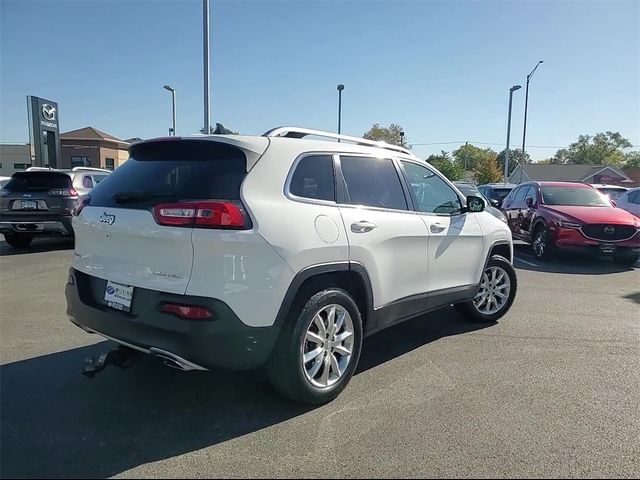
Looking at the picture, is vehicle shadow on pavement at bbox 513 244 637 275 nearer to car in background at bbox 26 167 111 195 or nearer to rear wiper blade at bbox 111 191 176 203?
rear wiper blade at bbox 111 191 176 203

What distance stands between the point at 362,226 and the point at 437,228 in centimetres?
110

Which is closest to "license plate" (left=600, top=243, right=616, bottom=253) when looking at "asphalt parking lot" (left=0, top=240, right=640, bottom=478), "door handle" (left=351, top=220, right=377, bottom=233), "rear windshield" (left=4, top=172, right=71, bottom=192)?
"asphalt parking lot" (left=0, top=240, right=640, bottom=478)

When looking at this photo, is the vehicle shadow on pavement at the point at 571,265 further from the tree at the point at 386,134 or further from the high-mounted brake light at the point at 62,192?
the tree at the point at 386,134

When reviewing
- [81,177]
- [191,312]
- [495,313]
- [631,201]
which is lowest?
[495,313]

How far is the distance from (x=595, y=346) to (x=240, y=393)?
3.52 meters

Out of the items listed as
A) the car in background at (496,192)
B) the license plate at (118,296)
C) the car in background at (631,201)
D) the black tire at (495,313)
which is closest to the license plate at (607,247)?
the car in background at (631,201)

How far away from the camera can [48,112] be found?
21.7m

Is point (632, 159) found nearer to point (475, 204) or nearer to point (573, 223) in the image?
point (573, 223)

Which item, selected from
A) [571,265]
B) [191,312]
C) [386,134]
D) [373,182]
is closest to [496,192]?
[571,265]

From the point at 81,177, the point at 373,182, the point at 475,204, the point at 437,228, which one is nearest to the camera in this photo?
the point at 373,182

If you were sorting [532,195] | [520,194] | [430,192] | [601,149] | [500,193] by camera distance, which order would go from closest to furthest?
[430,192] → [532,195] → [520,194] → [500,193] → [601,149]

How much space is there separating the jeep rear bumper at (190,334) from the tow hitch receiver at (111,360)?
23 centimetres

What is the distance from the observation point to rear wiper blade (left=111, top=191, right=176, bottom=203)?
3051mm

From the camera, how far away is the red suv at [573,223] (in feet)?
30.5
